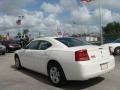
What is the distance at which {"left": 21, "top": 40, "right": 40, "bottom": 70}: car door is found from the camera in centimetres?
892

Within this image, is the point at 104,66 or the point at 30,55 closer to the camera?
the point at 104,66

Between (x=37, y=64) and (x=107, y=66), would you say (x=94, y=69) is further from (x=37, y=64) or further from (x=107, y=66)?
(x=37, y=64)

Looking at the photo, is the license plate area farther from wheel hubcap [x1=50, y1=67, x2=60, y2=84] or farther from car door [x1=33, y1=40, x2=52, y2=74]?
car door [x1=33, y1=40, x2=52, y2=74]

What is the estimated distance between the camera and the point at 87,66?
21.7 ft

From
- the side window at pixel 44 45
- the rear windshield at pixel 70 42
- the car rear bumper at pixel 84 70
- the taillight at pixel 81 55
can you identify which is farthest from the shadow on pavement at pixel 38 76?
the taillight at pixel 81 55

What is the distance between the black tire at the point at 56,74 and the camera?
7.20 m

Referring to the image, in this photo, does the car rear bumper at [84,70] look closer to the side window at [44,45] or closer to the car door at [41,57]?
the car door at [41,57]

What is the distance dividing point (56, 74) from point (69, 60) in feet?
2.88

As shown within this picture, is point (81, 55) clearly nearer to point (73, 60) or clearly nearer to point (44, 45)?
point (73, 60)

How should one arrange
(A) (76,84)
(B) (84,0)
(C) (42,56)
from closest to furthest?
(A) (76,84) < (C) (42,56) < (B) (84,0)

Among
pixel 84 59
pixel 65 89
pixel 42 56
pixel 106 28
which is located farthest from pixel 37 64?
pixel 106 28

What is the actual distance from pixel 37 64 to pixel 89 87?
7.67 ft

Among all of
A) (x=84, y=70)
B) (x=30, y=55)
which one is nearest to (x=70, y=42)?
(x=84, y=70)

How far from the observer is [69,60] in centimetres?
684
